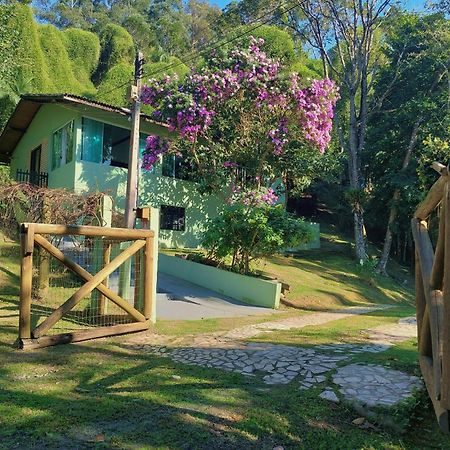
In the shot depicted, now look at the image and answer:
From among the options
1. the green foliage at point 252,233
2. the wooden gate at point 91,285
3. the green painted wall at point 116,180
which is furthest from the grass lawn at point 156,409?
the green painted wall at point 116,180

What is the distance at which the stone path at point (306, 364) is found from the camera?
465 cm

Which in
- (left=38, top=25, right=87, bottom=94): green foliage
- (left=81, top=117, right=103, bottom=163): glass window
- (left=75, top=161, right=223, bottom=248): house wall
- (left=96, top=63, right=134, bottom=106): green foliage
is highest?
(left=38, top=25, right=87, bottom=94): green foliage

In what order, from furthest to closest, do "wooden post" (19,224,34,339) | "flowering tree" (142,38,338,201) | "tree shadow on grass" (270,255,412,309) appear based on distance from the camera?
"flowering tree" (142,38,338,201) < "tree shadow on grass" (270,255,412,309) < "wooden post" (19,224,34,339)

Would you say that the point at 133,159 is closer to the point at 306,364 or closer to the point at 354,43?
the point at 306,364

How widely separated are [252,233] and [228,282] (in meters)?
1.60

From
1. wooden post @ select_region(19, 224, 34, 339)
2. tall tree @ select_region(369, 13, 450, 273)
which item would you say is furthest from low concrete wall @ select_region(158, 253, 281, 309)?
tall tree @ select_region(369, 13, 450, 273)

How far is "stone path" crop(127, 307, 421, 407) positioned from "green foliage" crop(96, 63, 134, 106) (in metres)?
27.2

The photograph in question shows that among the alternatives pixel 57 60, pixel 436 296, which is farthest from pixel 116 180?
pixel 57 60

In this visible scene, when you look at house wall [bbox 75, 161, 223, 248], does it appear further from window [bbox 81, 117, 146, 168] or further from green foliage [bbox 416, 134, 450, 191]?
green foliage [bbox 416, 134, 450, 191]

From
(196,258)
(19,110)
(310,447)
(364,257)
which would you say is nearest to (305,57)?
(364,257)

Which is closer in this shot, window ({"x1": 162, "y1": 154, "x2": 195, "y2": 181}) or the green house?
the green house

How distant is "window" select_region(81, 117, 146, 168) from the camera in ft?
58.6

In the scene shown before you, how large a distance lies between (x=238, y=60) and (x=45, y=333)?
44.7ft

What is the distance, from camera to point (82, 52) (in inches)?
1711
